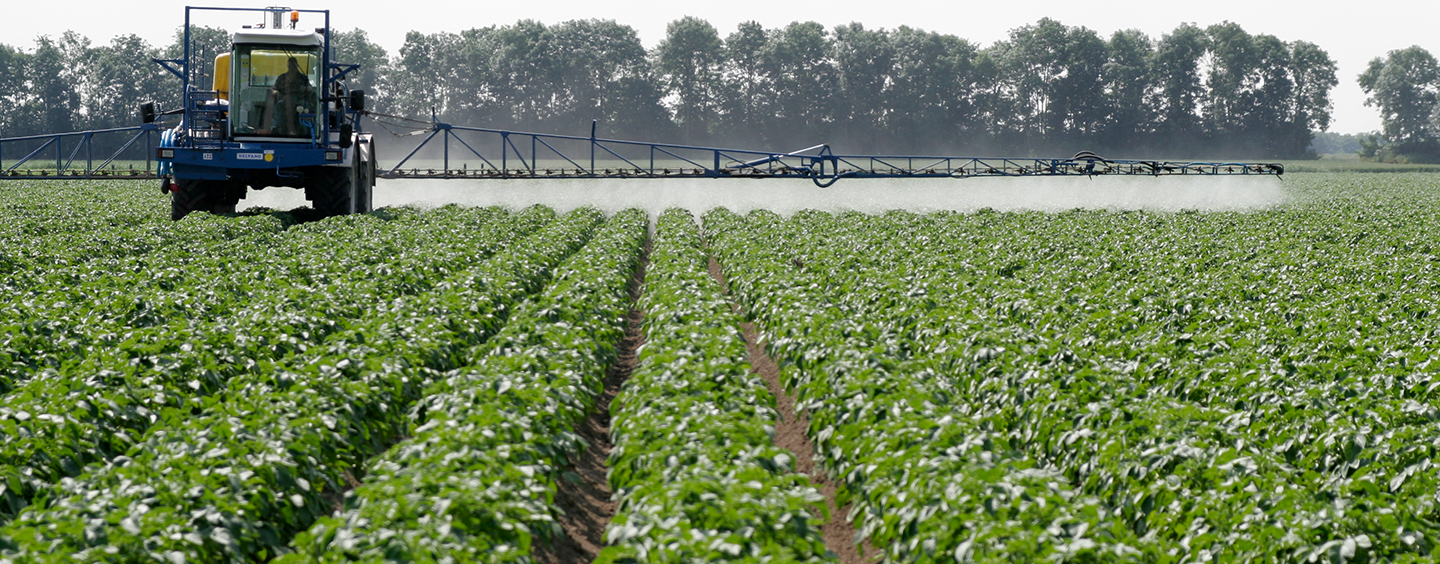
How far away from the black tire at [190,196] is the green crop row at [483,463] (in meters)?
14.5

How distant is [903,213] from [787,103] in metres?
70.1

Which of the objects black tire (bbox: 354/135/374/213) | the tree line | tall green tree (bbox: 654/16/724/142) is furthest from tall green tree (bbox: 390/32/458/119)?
black tire (bbox: 354/135/374/213)

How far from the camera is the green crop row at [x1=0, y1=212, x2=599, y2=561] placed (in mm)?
4809

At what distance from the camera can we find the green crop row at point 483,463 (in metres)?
4.74

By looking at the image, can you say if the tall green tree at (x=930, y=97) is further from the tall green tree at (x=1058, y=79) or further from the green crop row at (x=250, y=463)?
the green crop row at (x=250, y=463)

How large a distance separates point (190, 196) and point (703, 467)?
749 inches

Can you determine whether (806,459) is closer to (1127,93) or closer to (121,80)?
(121,80)

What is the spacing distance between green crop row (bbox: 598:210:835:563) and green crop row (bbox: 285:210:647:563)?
1.30 feet

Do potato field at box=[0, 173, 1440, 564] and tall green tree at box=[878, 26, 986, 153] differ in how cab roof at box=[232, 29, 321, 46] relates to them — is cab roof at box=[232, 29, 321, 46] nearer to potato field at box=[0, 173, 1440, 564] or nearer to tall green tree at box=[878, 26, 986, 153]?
potato field at box=[0, 173, 1440, 564]

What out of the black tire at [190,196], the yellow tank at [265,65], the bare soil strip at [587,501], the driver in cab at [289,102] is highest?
the yellow tank at [265,65]

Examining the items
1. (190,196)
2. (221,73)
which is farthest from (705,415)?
(221,73)

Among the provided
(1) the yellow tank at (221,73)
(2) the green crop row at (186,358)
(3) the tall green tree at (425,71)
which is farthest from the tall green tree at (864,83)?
(2) the green crop row at (186,358)

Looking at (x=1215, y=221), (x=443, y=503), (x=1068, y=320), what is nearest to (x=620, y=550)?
(x=443, y=503)

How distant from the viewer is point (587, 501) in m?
7.34
